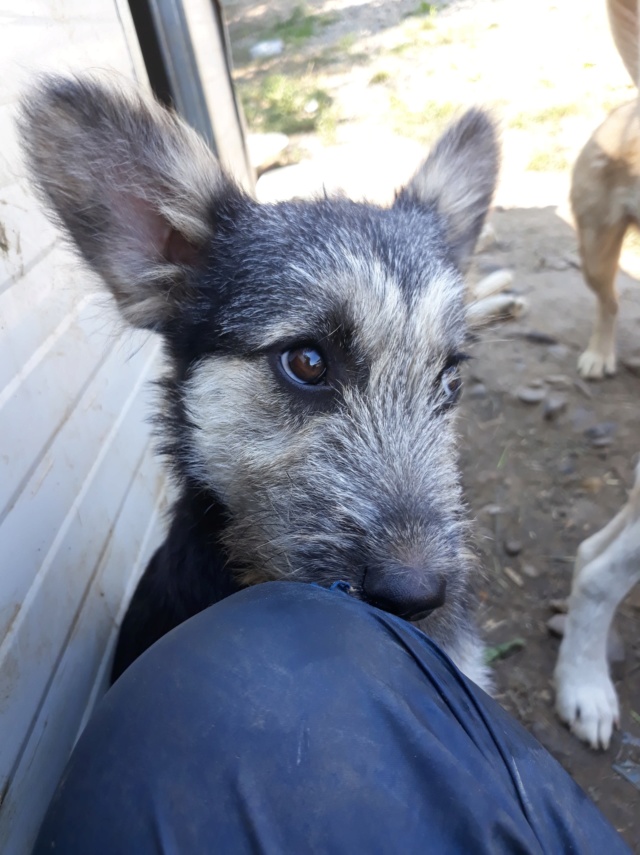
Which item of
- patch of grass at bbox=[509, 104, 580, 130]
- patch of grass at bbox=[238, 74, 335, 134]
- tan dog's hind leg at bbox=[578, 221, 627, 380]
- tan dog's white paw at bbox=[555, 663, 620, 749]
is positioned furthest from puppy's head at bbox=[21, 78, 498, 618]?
patch of grass at bbox=[238, 74, 335, 134]

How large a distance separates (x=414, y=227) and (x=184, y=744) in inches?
71.6

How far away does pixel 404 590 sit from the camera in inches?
59.5

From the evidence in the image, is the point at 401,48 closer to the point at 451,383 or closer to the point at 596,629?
the point at 451,383

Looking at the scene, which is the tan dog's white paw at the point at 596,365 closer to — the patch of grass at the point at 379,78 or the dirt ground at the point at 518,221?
the dirt ground at the point at 518,221

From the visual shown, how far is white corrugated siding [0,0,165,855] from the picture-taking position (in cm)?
195

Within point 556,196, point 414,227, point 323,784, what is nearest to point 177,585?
point 323,784

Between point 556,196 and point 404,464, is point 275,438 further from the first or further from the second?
point 556,196

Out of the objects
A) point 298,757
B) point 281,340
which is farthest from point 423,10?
point 298,757

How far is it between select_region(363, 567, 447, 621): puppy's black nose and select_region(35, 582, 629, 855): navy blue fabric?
0.23 feet

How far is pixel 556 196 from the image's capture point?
6801 mm

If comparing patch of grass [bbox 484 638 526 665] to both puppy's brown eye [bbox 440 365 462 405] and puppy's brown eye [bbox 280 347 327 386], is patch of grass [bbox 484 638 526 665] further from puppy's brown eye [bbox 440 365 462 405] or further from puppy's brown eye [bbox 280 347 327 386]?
puppy's brown eye [bbox 280 347 327 386]

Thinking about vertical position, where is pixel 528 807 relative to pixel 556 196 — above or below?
above

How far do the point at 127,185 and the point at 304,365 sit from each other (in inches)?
30.6

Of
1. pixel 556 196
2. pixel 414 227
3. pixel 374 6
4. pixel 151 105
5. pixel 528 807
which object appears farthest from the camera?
pixel 374 6
